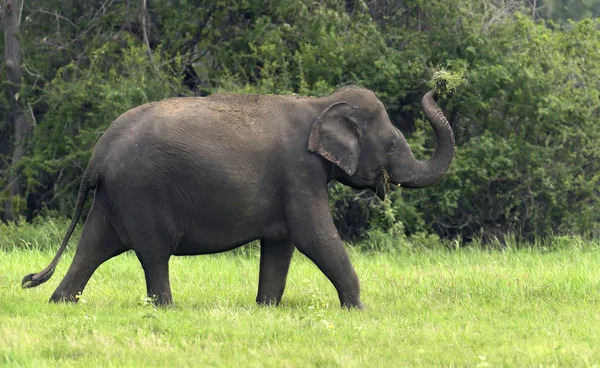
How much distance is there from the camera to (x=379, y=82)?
2136 cm

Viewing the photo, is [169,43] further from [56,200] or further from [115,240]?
[115,240]

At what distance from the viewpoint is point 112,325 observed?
30.8ft

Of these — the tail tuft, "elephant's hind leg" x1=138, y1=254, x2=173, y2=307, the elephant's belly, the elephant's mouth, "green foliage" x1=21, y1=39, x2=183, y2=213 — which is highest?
the elephant's mouth

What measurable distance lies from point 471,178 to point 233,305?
35.1ft

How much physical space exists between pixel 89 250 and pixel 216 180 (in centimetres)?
139

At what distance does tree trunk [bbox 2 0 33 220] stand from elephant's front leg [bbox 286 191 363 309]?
12.9 m

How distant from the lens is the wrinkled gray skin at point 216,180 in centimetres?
A: 1025

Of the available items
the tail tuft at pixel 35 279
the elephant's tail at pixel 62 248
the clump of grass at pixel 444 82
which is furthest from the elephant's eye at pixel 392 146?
the tail tuft at pixel 35 279

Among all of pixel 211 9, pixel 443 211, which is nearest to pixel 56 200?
pixel 211 9

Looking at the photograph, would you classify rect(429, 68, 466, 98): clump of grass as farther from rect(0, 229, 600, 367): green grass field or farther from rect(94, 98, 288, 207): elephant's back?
rect(0, 229, 600, 367): green grass field

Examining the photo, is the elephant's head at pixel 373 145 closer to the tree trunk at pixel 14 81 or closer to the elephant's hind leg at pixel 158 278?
the elephant's hind leg at pixel 158 278

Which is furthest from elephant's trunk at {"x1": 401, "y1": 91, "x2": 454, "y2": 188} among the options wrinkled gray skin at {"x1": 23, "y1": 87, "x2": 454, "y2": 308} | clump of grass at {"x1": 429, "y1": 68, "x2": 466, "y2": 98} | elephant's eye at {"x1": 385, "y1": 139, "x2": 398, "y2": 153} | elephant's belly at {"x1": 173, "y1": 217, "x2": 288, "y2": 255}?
elephant's belly at {"x1": 173, "y1": 217, "x2": 288, "y2": 255}

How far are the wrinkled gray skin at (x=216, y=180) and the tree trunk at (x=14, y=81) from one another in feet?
40.4

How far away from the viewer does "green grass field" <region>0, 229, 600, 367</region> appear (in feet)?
27.1
